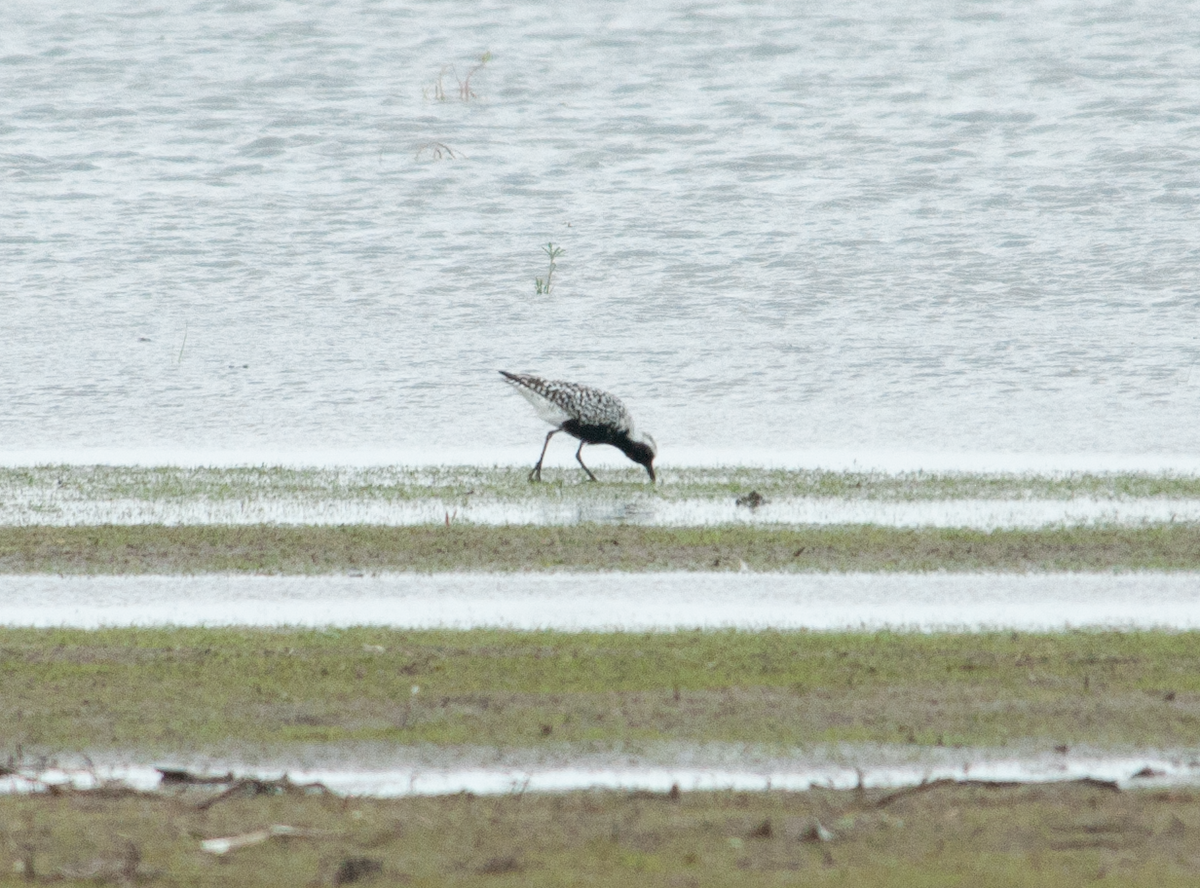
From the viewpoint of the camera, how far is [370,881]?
4402mm

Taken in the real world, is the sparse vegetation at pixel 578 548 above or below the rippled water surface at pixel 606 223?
above

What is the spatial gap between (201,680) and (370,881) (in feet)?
8.58

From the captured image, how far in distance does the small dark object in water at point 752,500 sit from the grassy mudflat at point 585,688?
4060mm

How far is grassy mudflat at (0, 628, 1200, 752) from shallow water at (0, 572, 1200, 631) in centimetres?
41

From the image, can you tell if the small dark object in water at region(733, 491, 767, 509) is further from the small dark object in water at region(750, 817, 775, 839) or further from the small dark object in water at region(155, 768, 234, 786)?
the small dark object in water at region(750, 817, 775, 839)

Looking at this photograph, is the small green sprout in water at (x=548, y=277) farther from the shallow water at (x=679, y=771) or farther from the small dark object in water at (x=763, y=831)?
the small dark object in water at (x=763, y=831)

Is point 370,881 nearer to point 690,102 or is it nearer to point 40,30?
point 690,102

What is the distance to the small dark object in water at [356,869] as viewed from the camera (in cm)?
441

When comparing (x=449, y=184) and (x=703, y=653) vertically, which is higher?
(x=703, y=653)

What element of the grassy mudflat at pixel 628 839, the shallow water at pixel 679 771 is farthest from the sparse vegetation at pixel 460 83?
the grassy mudflat at pixel 628 839

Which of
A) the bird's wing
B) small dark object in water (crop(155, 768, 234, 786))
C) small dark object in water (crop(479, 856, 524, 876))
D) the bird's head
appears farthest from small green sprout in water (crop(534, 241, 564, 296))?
small dark object in water (crop(479, 856, 524, 876))

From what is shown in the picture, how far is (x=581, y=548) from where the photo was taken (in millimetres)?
10430

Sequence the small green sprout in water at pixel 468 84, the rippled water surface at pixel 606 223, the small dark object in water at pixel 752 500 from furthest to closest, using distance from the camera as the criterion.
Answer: the small green sprout in water at pixel 468 84, the rippled water surface at pixel 606 223, the small dark object in water at pixel 752 500

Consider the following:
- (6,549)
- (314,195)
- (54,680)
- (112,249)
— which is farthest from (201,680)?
(314,195)
